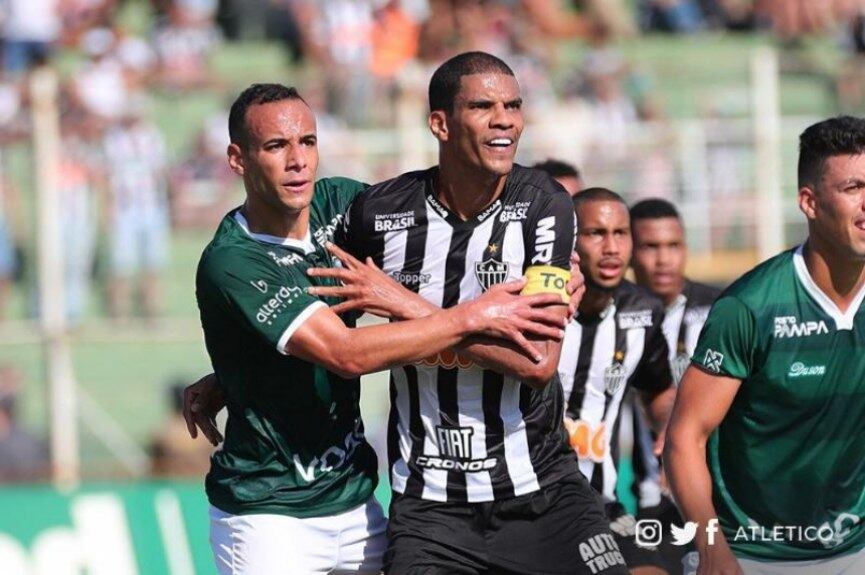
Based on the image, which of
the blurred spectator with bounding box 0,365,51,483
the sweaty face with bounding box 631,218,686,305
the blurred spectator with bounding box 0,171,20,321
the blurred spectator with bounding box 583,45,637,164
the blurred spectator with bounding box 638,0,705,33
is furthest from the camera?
the blurred spectator with bounding box 638,0,705,33

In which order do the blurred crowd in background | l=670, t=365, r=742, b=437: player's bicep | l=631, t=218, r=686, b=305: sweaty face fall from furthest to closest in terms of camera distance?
the blurred crowd in background → l=631, t=218, r=686, b=305: sweaty face → l=670, t=365, r=742, b=437: player's bicep

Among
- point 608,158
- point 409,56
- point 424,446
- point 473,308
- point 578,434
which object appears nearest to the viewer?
point 473,308

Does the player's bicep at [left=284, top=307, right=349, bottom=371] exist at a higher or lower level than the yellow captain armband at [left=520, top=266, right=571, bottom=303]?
lower

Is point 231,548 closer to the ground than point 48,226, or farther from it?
closer to the ground

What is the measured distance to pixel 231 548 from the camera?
21.0 feet

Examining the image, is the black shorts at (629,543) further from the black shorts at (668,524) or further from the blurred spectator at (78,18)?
the blurred spectator at (78,18)

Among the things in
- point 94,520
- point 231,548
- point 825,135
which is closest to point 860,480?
point 825,135

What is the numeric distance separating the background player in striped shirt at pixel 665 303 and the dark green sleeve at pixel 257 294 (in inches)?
107

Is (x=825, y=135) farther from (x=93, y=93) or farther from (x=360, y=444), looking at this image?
(x=93, y=93)

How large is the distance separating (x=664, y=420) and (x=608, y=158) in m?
7.29

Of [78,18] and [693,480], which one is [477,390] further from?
[78,18]

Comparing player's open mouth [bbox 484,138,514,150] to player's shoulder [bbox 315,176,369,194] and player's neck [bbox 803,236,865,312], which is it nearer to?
player's shoulder [bbox 315,176,369,194]

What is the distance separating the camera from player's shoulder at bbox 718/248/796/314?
6.15m

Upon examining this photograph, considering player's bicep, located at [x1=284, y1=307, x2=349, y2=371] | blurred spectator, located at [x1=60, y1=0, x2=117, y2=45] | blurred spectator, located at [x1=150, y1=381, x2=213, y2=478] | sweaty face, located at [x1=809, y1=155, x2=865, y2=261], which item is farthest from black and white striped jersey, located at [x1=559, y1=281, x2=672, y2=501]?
blurred spectator, located at [x1=60, y1=0, x2=117, y2=45]
